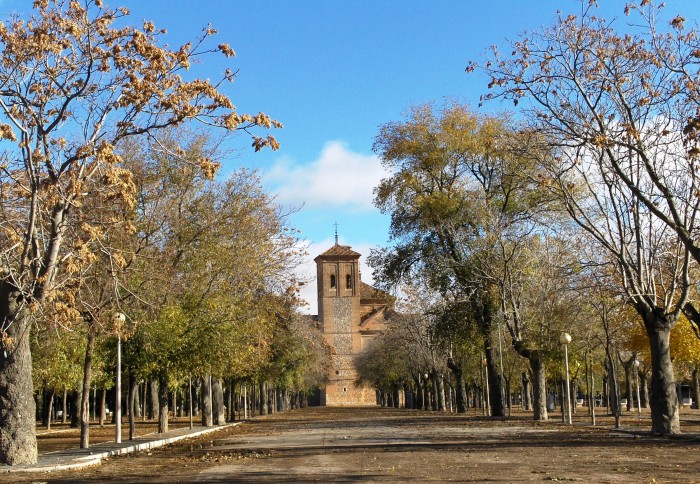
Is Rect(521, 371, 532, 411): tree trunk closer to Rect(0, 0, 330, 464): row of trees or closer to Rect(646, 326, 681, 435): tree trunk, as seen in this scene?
Rect(0, 0, 330, 464): row of trees

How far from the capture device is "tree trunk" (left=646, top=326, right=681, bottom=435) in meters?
25.2

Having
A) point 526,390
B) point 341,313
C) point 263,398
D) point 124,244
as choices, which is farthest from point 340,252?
point 124,244

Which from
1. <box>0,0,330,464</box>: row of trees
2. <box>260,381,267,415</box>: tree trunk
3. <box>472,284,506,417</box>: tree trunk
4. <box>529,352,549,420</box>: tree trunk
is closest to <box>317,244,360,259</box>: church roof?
<box>260,381,267,415</box>: tree trunk

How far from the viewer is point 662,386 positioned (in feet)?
82.7

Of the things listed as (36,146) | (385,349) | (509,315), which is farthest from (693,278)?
→ (385,349)

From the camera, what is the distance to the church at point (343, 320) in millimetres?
147375

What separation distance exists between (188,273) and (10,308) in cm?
1586

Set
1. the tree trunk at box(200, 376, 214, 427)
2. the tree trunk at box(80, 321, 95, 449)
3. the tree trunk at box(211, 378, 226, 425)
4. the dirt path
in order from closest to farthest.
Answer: the dirt path → the tree trunk at box(80, 321, 95, 449) → the tree trunk at box(200, 376, 214, 427) → the tree trunk at box(211, 378, 226, 425)

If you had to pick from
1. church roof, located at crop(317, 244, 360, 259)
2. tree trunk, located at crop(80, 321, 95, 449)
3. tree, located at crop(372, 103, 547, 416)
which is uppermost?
church roof, located at crop(317, 244, 360, 259)

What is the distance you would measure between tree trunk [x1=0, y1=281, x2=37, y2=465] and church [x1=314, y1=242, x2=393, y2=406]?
126940 millimetres

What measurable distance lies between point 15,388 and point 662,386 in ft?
56.5

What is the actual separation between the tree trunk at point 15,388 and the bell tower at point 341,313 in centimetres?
12708

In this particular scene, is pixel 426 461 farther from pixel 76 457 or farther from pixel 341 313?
pixel 341 313

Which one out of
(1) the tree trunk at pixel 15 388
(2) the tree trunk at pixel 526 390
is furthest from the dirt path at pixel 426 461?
(2) the tree trunk at pixel 526 390
